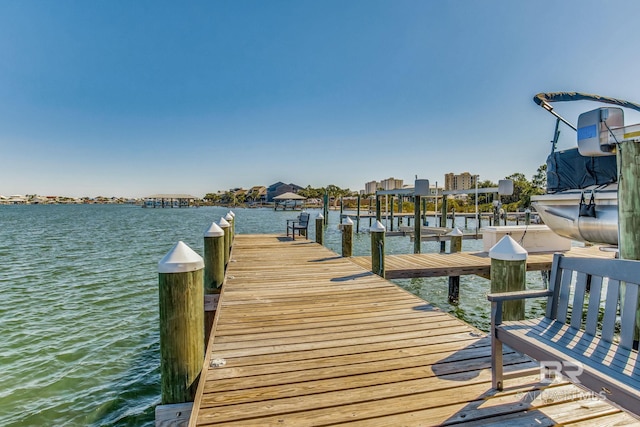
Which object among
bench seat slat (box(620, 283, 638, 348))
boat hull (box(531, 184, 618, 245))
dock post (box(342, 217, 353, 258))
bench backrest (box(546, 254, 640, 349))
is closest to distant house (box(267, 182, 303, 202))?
dock post (box(342, 217, 353, 258))

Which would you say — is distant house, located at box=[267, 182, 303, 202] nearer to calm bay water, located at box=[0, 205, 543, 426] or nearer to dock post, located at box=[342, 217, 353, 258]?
calm bay water, located at box=[0, 205, 543, 426]

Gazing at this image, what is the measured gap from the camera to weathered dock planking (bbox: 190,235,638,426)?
202 cm

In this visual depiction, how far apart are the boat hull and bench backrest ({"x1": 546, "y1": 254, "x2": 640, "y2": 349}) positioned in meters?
4.18

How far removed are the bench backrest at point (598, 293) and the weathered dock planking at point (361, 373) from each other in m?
0.48

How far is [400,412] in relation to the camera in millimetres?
2055

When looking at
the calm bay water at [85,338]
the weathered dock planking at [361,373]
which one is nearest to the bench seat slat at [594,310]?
the weathered dock planking at [361,373]

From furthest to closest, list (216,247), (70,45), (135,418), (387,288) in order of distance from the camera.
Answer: (70,45) → (216,247) → (387,288) → (135,418)

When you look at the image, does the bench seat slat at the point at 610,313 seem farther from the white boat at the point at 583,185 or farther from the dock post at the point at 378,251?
the dock post at the point at 378,251

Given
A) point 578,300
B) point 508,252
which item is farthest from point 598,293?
point 508,252

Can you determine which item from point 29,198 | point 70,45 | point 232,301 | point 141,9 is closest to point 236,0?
point 141,9

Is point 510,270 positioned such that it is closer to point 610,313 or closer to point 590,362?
point 610,313

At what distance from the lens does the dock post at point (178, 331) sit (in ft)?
8.00

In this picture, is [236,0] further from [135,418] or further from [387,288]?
[135,418]

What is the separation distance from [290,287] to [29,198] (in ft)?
736
